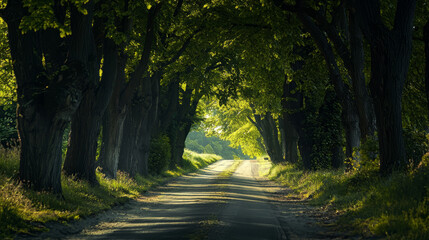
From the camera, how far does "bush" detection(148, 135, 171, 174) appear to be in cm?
2925

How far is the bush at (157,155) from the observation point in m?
29.3

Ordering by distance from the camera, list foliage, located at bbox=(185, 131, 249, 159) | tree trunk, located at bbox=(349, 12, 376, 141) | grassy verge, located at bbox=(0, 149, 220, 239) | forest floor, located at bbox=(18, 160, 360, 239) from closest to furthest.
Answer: grassy verge, located at bbox=(0, 149, 220, 239), forest floor, located at bbox=(18, 160, 360, 239), tree trunk, located at bbox=(349, 12, 376, 141), foliage, located at bbox=(185, 131, 249, 159)

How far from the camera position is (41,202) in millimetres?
10320

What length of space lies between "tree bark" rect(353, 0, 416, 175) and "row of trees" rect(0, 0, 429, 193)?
3cm

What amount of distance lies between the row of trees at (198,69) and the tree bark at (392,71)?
3cm

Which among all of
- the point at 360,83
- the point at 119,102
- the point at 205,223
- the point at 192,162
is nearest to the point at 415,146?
the point at 360,83

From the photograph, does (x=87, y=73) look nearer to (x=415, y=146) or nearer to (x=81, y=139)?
(x=81, y=139)

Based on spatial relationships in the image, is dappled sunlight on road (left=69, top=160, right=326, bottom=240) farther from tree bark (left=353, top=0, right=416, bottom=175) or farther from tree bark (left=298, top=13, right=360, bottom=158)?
tree bark (left=298, top=13, right=360, bottom=158)

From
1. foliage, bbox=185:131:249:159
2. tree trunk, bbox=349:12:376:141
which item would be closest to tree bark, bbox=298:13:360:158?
tree trunk, bbox=349:12:376:141

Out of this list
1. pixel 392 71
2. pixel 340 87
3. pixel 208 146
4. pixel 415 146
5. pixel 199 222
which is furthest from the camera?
pixel 208 146

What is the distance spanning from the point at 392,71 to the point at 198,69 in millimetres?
14021

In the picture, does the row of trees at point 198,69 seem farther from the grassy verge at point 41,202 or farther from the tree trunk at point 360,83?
the grassy verge at point 41,202

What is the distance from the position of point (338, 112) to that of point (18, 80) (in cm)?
1637

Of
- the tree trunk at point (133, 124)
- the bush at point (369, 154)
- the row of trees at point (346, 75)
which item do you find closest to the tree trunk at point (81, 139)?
the tree trunk at point (133, 124)
